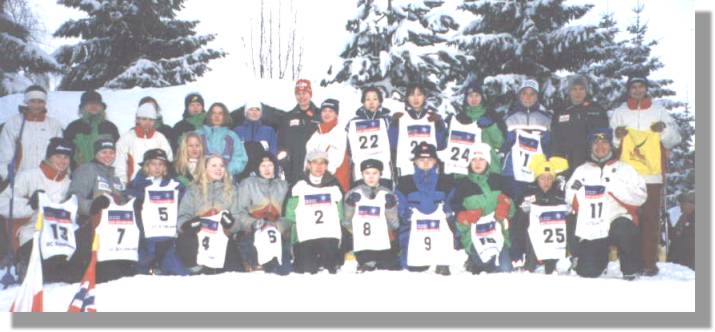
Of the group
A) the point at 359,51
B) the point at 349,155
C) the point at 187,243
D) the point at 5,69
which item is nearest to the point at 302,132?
the point at 349,155

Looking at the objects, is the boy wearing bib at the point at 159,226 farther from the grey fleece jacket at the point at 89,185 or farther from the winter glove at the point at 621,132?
the winter glove at the point at 621,132

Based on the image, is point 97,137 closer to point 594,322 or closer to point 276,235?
point 276,235

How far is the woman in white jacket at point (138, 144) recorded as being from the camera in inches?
255

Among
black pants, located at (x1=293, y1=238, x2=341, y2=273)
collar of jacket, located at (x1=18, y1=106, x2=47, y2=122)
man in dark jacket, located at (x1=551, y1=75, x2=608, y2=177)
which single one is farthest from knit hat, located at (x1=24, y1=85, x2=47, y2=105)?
man in dark jacket, located at (x1=551, y1=75, x2=608, y2=177)

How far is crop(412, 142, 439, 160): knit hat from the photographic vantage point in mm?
6273

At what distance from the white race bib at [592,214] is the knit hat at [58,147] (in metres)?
4.31

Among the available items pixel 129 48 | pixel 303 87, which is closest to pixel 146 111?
pixel 129 48

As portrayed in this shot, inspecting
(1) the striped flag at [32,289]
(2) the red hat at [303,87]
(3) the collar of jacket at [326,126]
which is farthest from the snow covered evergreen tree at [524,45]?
(1) the striped flag at [32,289]

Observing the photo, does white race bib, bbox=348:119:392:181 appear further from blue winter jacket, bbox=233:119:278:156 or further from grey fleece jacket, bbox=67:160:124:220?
grey fleece jacket, bbox=67:160:124:220

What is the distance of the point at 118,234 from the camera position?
20.4 ft

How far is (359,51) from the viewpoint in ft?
22.2

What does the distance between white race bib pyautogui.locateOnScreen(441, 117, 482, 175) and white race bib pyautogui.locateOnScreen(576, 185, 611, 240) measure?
98cm

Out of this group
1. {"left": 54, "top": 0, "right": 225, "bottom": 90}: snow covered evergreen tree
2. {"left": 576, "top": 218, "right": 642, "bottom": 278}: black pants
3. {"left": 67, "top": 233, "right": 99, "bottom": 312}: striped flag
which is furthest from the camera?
{"left": 54, "top": 0, "right": 225, "bottom": 90}: snow covered evergreen tree

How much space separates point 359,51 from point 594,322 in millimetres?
3026
